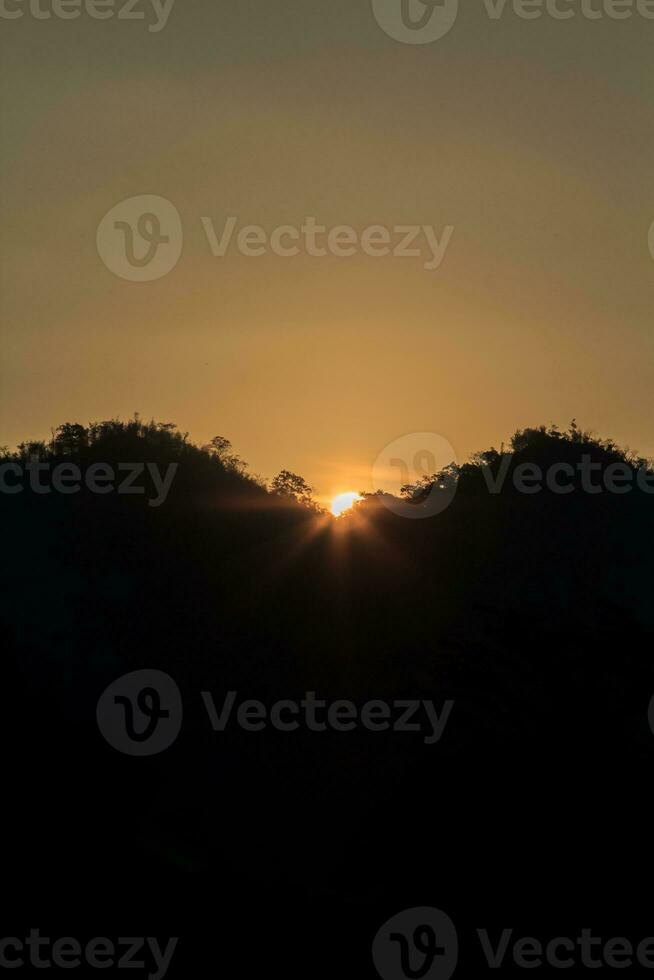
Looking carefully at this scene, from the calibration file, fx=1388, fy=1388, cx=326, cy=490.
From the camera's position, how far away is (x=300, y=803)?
46.0m

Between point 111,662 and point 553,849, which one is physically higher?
point 111,662

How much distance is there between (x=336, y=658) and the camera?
172ft

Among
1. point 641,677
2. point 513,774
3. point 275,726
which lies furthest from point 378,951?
point 641,677

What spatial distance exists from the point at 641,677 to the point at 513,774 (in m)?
6.63

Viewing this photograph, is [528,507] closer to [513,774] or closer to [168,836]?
[513,774]

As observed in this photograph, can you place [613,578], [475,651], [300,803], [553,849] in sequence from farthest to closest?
[613,578]
[475,651]
[300,803]
[553,849]

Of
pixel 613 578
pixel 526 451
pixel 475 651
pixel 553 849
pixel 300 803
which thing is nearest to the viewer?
pixel 553 849

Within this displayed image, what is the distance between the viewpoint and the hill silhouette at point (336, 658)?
137ft

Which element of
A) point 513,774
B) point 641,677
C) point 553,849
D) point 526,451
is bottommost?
point 553,849

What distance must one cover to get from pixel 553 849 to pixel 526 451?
25086 mm

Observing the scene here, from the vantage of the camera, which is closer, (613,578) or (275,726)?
(275,726)

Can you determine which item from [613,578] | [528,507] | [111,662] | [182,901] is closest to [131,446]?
[111,662]

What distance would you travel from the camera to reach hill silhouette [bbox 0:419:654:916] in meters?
41.8

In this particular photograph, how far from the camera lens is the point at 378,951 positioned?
3688cm
